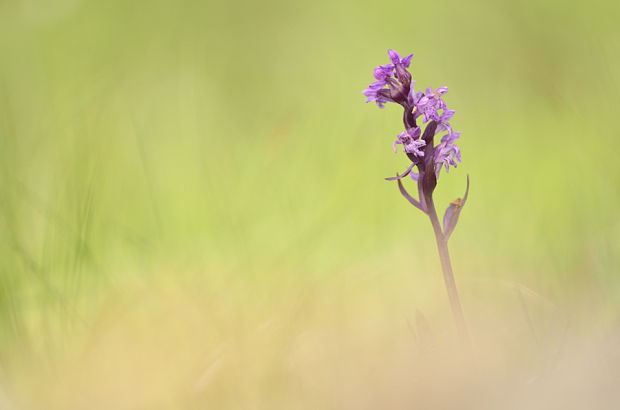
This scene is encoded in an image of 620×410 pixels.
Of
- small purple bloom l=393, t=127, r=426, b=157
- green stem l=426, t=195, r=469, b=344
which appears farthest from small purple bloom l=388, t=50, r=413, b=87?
green stem l=426, t=195, r=469, b=344

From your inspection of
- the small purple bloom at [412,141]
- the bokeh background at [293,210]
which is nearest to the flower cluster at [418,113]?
the small purple bloom at [412,141]

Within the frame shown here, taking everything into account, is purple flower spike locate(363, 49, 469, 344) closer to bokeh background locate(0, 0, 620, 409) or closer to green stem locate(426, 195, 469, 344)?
green stem locate(426, 195, 469, 344)

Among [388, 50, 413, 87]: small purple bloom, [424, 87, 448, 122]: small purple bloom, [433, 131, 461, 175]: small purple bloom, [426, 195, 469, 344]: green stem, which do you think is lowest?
[426, 195, 469, 344]: green stem

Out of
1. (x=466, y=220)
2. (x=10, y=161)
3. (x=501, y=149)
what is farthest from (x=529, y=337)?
(x=501, y=149)

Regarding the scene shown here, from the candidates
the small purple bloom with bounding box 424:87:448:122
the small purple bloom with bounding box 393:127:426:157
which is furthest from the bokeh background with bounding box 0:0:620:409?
the small purple bloom with bounding box 424:87:448:122

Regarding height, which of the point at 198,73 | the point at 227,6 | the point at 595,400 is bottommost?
the point at 595,400

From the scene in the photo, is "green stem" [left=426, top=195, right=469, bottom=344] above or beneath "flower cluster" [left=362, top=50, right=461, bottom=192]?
beneath

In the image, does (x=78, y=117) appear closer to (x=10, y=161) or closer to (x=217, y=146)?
(x=10, y=161)

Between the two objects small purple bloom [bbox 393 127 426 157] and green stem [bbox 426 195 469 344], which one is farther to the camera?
small purple bloom [bbox 393 127 426 157]

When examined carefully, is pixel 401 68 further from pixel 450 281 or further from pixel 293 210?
pixel 293 210
